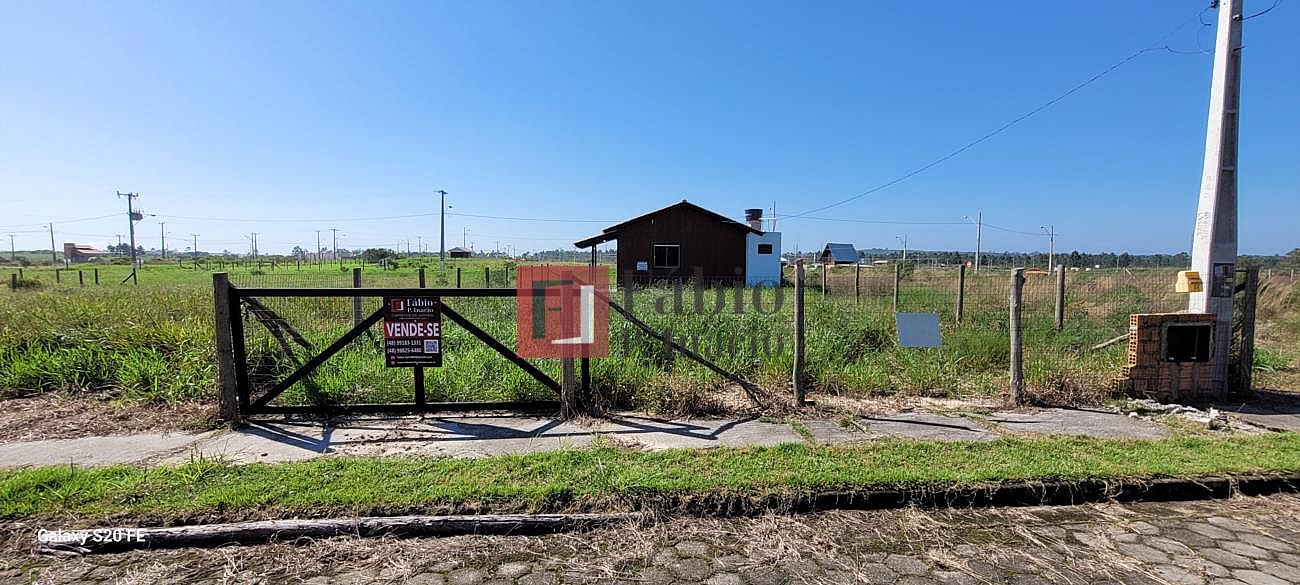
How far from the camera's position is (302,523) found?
10.2 ft

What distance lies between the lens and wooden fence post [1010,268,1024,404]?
226 inches

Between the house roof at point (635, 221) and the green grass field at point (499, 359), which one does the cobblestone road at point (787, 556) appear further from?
the house roof at point (635, 221)

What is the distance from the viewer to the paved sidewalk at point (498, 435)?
4.25 meters

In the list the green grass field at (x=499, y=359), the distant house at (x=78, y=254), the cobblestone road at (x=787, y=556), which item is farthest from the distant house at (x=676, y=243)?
the distant house at (x=78, y=254)

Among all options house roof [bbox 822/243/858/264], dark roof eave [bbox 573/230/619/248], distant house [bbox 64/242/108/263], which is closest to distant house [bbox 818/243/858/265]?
house roof [bbox 822/243/858/264]

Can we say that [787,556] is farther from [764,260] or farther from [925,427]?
[764,260]

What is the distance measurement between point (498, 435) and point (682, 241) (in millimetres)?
20296

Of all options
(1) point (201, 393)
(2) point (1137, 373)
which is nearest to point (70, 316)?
(1) point (201, 393)

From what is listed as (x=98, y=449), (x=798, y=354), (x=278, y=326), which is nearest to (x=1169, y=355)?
(x=798, y=354)

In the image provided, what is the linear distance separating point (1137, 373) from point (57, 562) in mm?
9001

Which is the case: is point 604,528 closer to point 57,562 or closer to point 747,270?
point 57,562

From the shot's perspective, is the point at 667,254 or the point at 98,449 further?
the point at 667,254

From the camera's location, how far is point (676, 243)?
962 inches

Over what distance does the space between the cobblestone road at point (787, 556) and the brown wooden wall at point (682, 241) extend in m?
20.8
